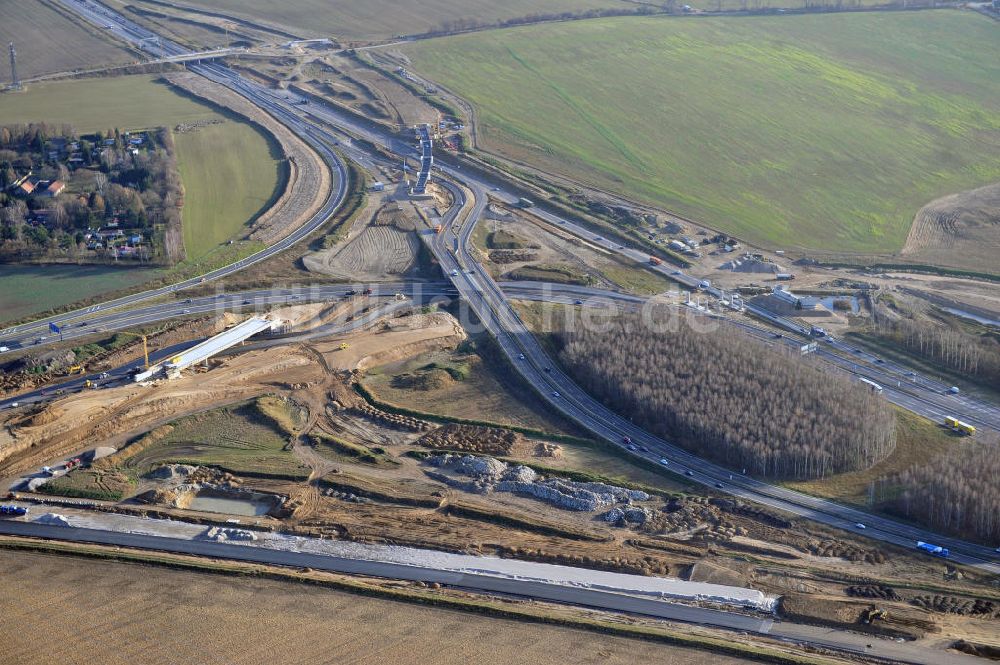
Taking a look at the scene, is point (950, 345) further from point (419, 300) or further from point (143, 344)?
point (143, 344)

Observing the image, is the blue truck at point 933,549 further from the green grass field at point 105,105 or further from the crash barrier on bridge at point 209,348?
the green grass field at point 105,105

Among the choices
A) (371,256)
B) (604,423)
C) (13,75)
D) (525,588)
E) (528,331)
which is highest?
(13,75)

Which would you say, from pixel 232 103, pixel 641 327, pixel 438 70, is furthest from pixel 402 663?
pixel 438 70

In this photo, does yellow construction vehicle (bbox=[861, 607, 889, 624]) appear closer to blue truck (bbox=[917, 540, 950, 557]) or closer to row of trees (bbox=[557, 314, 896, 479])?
blue truck (bbox=[917, 540, 950, 557])

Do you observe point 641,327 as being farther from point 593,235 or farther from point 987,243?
point 987,243

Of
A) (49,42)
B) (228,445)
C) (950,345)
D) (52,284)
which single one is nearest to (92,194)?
(52,284)

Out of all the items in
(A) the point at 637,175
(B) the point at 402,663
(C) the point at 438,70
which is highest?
(C) the point at 438,70
